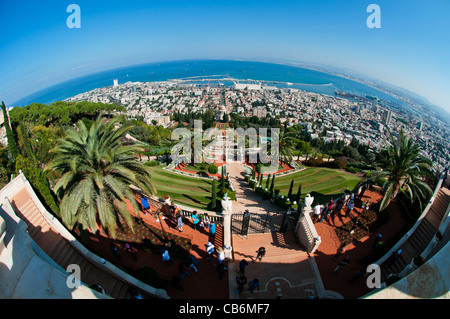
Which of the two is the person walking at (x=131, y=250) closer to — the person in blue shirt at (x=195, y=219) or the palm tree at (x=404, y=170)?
the person in blue shirt at (x=195, y=219)

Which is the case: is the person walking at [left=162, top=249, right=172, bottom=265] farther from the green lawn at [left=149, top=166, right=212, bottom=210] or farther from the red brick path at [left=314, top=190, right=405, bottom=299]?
the red brick path at [left=314, top=190, right=405, bottom=299]

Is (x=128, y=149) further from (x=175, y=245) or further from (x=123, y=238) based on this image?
(x=175, y=245)

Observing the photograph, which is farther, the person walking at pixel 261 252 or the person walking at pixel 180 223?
the person walking at pixel 180 223

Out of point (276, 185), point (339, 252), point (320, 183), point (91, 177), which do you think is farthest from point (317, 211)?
point (91, 177)

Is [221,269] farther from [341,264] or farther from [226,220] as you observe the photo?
[341,264]

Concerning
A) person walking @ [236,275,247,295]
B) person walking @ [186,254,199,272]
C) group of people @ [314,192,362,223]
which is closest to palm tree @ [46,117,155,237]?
person walking @ [186,254,199,272]

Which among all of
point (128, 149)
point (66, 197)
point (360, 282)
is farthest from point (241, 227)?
point (66, 197)

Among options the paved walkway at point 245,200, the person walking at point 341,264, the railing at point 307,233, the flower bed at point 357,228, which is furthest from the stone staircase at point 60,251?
the flower bed at point 357,228
